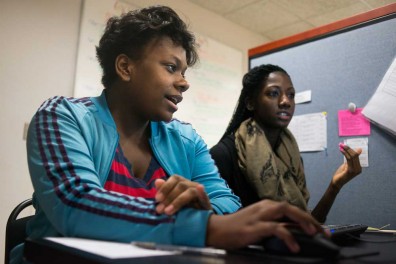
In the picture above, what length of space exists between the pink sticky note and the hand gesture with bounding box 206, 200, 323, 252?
1.01 m

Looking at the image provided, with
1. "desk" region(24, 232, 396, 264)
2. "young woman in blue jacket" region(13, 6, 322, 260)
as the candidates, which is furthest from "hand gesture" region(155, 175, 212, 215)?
"desk" region(24, 232, 396, 264)

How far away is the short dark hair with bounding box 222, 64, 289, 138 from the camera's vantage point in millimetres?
1492

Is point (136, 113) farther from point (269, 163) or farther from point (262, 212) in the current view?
point (269, 163)

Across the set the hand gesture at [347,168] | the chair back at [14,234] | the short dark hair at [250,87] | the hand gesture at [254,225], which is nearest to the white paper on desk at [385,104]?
the hand gesture at [347,168]

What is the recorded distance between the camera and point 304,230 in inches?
18.4

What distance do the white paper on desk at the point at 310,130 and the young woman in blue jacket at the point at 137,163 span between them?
0.66m

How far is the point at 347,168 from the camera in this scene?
1.31 meters

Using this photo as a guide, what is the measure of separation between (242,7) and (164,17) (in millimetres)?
2312

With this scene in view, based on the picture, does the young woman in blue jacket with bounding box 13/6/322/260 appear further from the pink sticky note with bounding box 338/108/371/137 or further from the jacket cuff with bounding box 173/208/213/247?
the pink sticky note with bounding box 338/108/371/137

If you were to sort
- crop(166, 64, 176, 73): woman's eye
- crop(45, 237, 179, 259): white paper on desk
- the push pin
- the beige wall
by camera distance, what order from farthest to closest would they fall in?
the beige wall → the push pin → crop(166, 64, 176, 73): woman's eye → crop(45, 237, 179, 259): white paper on desk

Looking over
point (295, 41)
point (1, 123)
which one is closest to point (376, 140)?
point (295, 41)

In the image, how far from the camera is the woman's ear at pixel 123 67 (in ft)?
3.04

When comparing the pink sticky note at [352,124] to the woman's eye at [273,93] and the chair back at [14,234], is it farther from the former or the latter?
the chair back at [14,234]

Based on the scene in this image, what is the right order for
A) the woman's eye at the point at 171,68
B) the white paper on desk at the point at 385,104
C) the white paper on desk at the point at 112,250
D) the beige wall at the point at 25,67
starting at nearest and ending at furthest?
the white paper on desk at the point at 112,250 → the woman's eye at the point at 171,68 → the white paper on desk at the point at 385,104 → the beige wall at the point at 25,67
